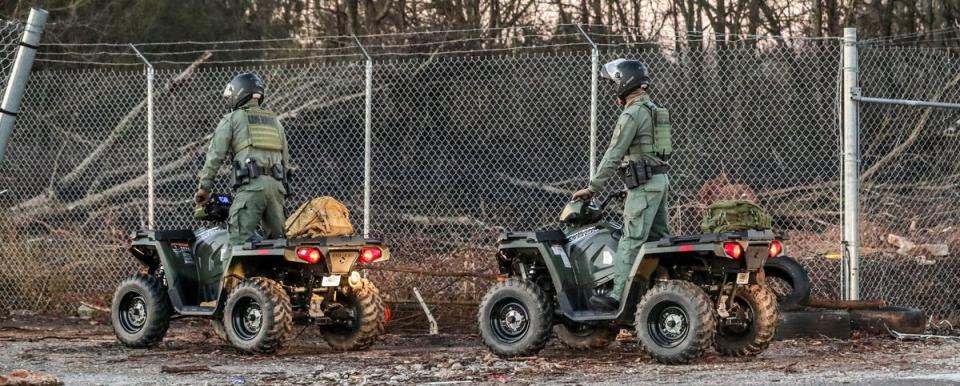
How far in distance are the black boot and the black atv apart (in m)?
0.05

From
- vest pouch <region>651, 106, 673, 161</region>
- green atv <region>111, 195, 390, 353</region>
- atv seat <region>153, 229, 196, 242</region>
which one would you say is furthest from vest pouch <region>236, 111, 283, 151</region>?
vest pouch <region>651, 106, 673, 161</region>

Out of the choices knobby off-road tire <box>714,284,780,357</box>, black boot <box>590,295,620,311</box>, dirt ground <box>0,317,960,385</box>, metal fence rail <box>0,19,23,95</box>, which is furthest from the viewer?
metal fence rail <box>0,19,23,95</box>

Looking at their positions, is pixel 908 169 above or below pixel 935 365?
above

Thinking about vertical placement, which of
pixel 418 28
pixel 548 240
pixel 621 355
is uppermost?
pixel 418 28

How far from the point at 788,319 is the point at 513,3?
42.8 feet

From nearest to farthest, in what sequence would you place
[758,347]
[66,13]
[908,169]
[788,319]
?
[758,347] → [788,319] → [908,169] → [66,13]

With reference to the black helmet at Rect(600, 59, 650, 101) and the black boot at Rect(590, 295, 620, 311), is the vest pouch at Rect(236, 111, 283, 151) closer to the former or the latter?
the black helmet at Rect(600, 59, 650, 101)

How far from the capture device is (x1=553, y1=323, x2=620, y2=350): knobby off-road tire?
10125 mm

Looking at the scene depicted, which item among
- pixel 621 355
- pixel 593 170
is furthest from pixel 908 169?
pixel 621 355

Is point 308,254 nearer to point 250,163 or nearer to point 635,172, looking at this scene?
point 250,163

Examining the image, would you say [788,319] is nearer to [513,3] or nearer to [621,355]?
[621,355]

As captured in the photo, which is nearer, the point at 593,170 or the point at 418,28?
the point at 593,170

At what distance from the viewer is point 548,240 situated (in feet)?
32.1

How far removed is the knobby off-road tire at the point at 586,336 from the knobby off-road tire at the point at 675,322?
893 mm
